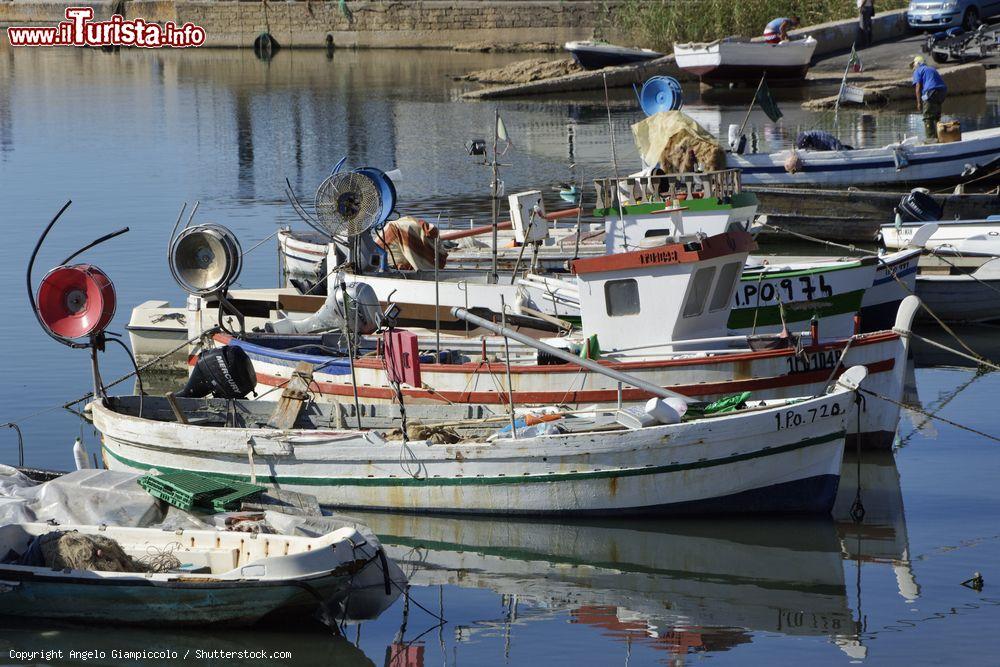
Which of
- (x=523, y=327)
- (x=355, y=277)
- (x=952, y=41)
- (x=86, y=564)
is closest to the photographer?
(x=86, y=564)

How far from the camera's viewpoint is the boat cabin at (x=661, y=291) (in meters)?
14.3

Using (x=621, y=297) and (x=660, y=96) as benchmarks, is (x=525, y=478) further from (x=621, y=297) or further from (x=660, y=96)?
(x=660, y=96)

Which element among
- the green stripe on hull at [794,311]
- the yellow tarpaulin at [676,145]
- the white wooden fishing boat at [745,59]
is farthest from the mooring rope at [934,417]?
the white wooden fishing boat at [745,59]

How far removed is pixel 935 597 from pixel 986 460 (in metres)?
3.71

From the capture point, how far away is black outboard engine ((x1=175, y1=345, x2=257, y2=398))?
1391cm

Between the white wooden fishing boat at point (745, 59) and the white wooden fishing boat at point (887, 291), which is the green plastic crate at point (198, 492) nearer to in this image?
the white wooden fishing boat at point (887, 291)

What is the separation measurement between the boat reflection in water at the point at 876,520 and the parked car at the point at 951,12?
34.5m

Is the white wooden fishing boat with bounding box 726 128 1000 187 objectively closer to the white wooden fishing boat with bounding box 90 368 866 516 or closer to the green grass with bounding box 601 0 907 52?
the white wooden fishing boat with bounding box 90 368 866 516

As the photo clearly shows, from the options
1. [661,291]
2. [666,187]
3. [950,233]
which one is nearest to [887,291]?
[950,233]

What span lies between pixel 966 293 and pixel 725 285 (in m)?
6.57

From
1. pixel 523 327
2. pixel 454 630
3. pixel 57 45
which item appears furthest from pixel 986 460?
pixel 57 45

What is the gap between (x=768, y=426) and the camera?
12.4 m

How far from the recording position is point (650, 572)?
11953 mm

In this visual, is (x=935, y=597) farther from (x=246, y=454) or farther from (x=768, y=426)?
(x=246, y=454)
